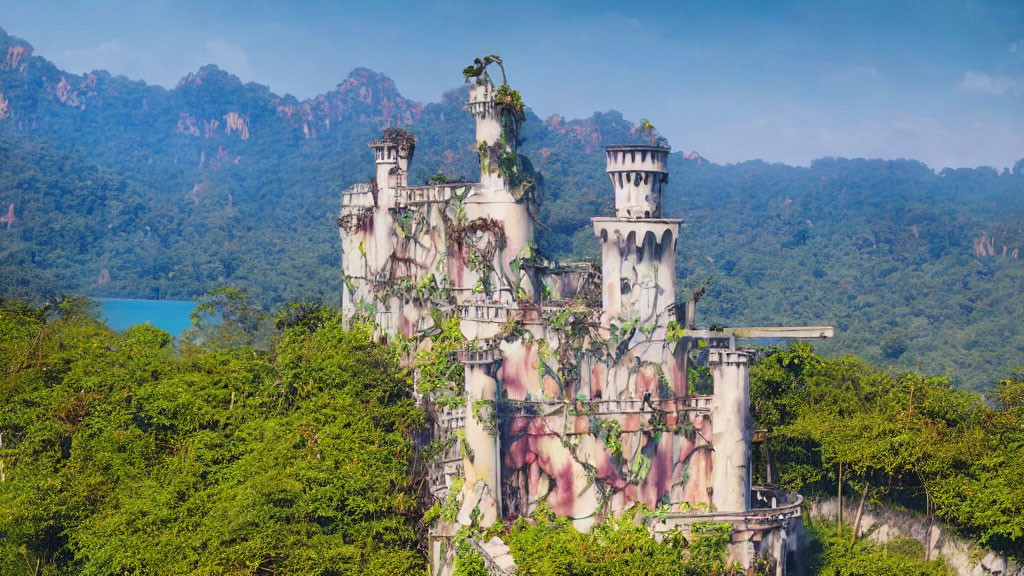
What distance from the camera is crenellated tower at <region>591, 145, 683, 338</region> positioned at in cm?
3381

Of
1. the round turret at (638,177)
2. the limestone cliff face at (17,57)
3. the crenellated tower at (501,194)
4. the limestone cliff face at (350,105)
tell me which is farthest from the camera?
the limestone cliff face at (350,105)

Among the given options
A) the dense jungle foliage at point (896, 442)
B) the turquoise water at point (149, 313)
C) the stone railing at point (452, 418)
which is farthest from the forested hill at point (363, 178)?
the stone railing at point (452, 418)

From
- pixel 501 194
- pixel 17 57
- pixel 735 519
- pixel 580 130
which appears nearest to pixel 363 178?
pixel 580 130

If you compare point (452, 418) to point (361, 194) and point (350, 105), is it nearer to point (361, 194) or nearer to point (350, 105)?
point (361, 194)

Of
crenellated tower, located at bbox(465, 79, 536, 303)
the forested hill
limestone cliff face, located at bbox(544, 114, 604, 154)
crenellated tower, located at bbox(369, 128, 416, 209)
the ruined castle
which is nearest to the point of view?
the ruined castle

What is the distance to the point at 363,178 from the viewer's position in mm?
116625

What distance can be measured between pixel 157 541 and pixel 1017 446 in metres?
23.9

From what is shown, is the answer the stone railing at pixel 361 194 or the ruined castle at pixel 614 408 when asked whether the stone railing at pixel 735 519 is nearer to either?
the ruined castle at pixel 614 408

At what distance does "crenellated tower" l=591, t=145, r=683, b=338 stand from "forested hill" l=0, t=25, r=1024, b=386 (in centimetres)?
4813

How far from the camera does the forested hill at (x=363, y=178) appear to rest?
9600 cm

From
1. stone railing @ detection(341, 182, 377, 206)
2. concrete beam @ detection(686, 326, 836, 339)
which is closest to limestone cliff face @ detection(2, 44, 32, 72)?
stone railing @ detection(341, 182, 377, 206)

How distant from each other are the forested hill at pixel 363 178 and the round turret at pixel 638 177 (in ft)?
159

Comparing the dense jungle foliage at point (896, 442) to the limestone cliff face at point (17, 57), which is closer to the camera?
the dense jungle foliage at point (896, 442)

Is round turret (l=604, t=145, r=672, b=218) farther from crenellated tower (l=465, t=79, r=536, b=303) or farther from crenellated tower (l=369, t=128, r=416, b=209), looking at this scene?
crenellated tower (l=369, t=128, r=416, b=209)
